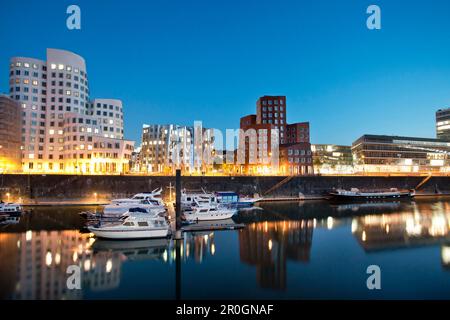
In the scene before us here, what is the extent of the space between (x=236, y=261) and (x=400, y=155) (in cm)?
14556

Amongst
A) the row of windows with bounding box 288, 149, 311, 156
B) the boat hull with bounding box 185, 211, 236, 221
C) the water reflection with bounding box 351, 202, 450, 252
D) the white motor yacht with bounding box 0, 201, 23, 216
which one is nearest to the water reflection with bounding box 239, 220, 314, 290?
the boat hull with bounding box 185, 211, 236, 221

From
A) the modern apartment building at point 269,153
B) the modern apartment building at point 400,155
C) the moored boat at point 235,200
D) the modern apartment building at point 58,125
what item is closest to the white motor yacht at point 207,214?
the moored boat at point 235,200

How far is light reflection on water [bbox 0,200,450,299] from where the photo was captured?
25.0 m

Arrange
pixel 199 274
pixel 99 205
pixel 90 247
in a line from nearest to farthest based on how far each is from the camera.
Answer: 1. pixel 199 274
2. pixel 90 247
3. pixel 99 205

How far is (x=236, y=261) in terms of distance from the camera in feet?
107

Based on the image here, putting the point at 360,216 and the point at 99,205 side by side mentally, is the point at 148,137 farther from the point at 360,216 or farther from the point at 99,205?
the point at 360,216

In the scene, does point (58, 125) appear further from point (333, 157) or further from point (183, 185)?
point (333, 157)

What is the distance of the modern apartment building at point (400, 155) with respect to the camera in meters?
147

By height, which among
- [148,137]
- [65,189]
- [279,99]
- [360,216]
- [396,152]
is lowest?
[360,216]

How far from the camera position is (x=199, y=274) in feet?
94.3
